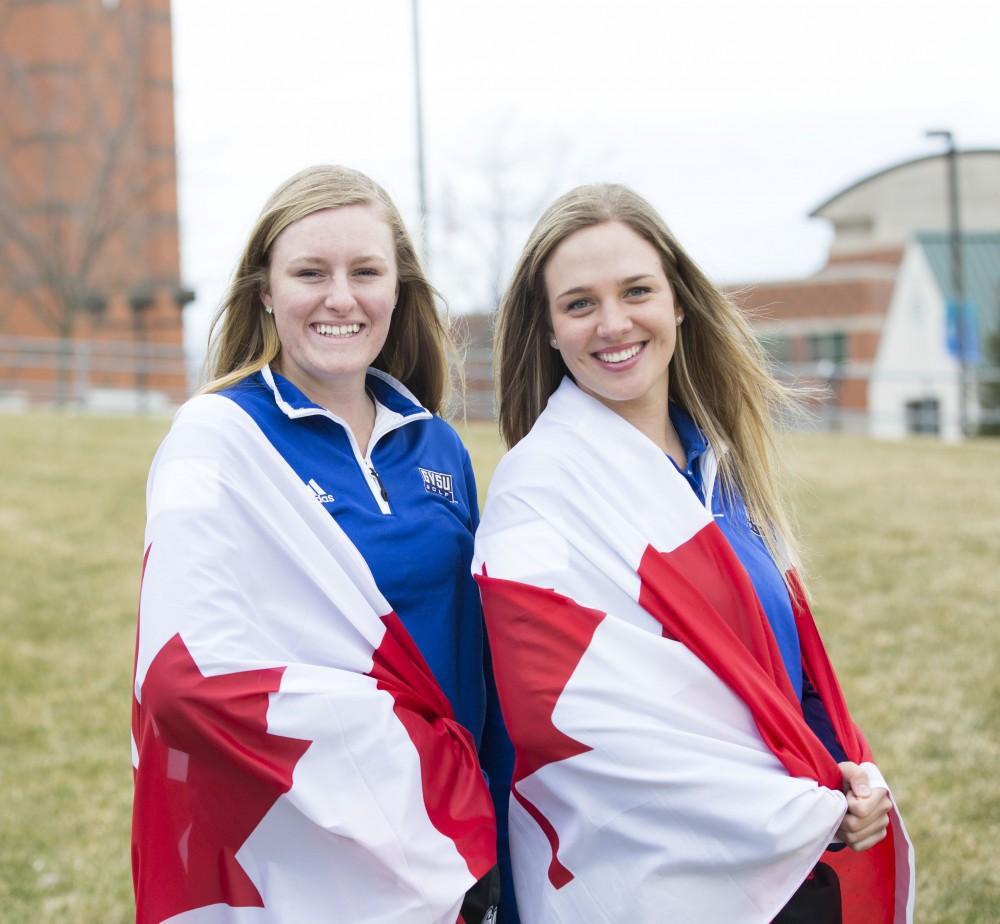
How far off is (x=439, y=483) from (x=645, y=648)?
722 millimetres

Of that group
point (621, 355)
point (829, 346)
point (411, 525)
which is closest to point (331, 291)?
point (411, 525)

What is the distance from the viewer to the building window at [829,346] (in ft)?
119

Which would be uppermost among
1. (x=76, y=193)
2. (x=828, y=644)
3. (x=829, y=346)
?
(x=76, y=193)

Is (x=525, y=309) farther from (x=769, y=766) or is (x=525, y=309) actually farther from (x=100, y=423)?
(x=100, y=423)

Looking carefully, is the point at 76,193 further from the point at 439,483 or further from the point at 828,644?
the point at 439,483

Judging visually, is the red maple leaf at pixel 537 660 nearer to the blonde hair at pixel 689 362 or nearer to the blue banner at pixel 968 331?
the blonde hair at pixel 689 362

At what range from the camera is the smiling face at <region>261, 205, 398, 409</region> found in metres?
2.68

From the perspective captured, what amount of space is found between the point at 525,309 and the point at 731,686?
40.7 inches

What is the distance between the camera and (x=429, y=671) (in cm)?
255

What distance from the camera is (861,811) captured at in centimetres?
240

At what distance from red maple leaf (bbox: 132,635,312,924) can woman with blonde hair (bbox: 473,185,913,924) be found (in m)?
0.48

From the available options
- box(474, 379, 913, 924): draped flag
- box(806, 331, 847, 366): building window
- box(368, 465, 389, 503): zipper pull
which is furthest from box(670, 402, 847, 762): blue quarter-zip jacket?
box(806, 331, 847, 366): building window

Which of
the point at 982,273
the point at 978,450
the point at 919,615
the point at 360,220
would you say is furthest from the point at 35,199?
the point at 982,273

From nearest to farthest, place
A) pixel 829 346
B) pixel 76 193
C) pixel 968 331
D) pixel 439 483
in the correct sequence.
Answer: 1. pixel 439 483
2. pixel 76 193
3. pixel 968 331
4. pixel 829 346
